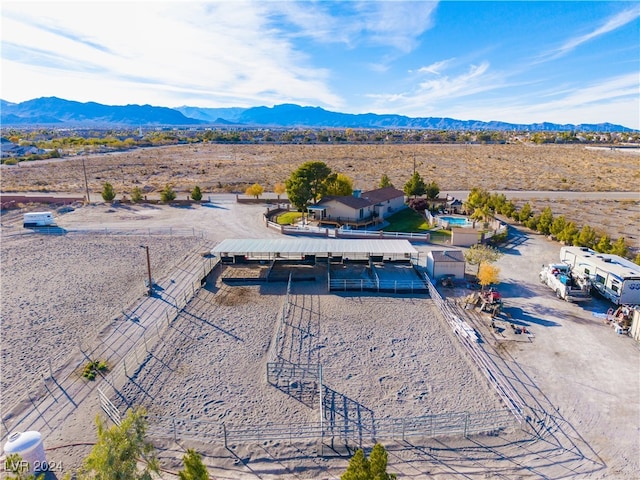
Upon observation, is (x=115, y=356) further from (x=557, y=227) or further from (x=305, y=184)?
(x=557, y=227)

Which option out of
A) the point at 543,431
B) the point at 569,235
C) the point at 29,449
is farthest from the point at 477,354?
the point at 569,235

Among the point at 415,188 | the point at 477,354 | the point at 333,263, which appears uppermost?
the point at 415,188

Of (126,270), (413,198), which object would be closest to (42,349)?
(126,270)

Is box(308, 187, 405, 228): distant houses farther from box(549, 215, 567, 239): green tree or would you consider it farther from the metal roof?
box(549, 215, 567, 239): green tree

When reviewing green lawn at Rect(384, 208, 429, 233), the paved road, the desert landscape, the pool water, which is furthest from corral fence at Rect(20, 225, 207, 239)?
the pool water

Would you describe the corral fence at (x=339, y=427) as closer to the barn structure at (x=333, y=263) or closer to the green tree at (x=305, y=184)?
the barn structure at (x=333, y=263)

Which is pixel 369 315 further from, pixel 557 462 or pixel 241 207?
pixel 241 207

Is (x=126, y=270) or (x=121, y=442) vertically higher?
(x=121, y=442)
